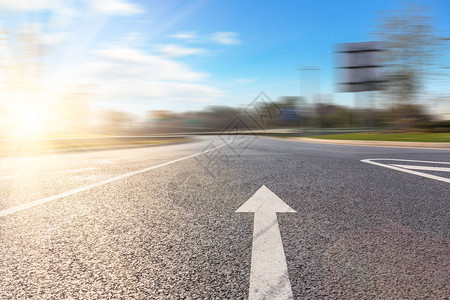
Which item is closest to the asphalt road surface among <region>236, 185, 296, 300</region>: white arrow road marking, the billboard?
<region>236, 185, 296, 300</region>: white arrow road marking

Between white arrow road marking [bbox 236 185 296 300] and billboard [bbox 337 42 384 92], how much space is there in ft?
94.5

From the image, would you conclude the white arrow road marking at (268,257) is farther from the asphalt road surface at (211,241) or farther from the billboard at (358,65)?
the billboard at (358,65)

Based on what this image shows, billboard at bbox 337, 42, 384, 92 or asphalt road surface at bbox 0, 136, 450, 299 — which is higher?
billboard at bbox 337, 42, 384, 92

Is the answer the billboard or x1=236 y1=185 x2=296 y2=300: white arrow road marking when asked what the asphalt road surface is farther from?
the billboard

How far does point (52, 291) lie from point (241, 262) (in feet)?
3.98

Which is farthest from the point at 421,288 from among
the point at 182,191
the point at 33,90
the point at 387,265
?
the point at 33,90

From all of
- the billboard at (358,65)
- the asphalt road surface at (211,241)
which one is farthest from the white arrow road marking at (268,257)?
the billboard at (358,65)

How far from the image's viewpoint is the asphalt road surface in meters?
2.07

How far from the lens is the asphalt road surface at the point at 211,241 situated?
6.78ft

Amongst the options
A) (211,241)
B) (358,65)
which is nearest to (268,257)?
(211,241)

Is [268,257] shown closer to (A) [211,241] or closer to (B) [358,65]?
(A) [211,241]

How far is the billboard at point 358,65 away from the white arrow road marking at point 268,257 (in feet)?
94.5

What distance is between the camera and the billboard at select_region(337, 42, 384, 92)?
2969 cm

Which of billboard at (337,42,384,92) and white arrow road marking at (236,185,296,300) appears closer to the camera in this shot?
white arrow road marking at (236,185,296,300)
